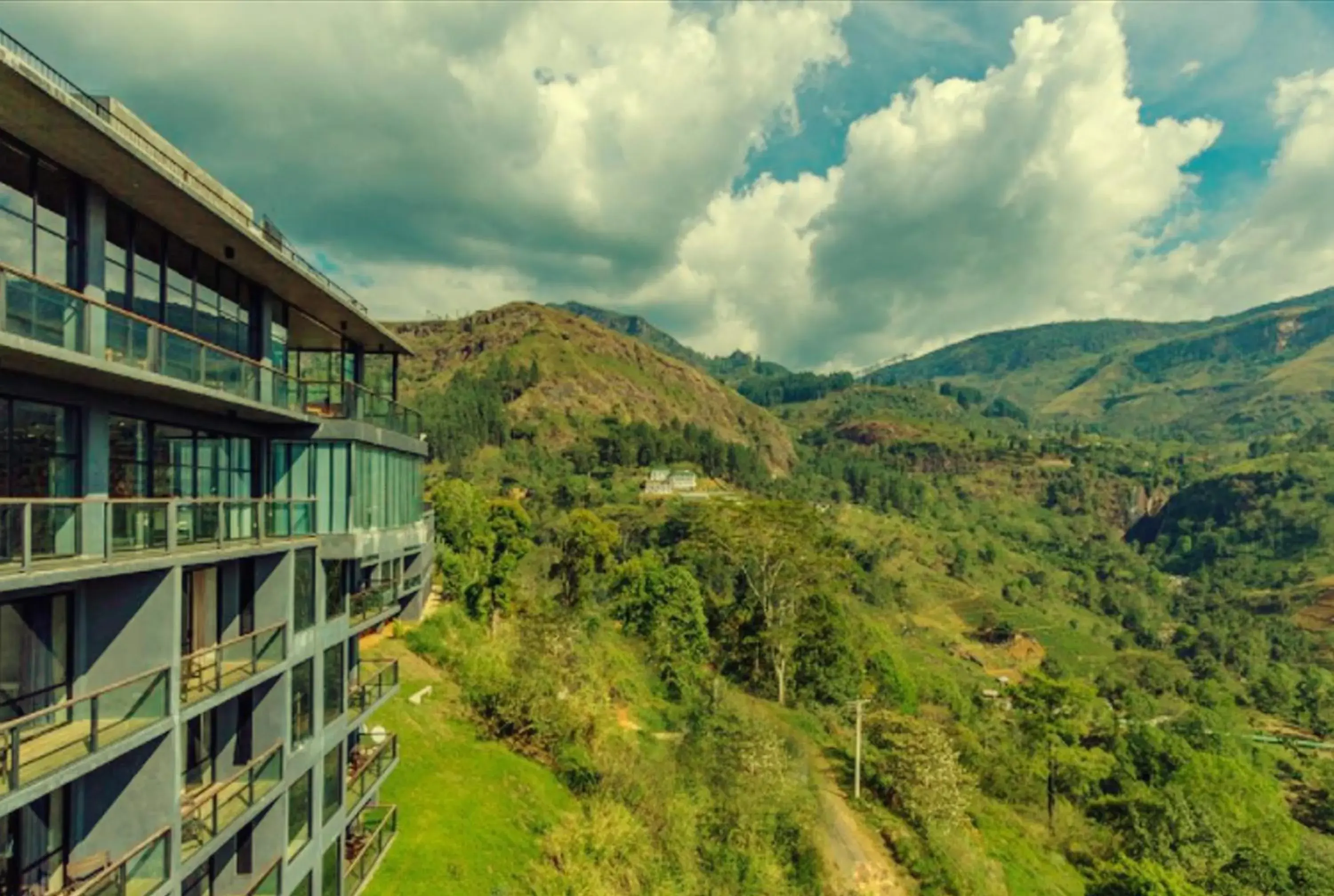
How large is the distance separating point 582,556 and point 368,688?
153ft

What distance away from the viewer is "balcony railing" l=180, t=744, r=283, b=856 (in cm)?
1422

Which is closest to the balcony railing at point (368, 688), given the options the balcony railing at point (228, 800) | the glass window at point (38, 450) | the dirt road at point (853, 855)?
the balcony railing at point (228, 800)

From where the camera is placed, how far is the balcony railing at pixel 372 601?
20.8 meters

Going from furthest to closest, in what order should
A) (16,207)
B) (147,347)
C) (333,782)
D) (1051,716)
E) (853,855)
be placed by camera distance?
1. (1051,716)
2. (853,855)
3. (333,782)
4. (147,347)
5. (16,207)

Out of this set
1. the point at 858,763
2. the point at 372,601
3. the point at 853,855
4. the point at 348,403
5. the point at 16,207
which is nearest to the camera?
the point at 16,207

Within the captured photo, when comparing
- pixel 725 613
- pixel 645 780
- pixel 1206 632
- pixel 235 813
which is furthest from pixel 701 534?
pixel 1206 632

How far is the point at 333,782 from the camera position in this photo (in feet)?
66.6

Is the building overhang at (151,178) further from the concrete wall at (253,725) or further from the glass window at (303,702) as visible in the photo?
the concrete wall at (253,725)

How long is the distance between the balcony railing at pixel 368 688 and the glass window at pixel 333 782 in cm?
120

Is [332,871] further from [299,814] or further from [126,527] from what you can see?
[126,527]

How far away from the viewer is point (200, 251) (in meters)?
17.0

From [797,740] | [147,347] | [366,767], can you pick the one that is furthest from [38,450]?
[797,740]

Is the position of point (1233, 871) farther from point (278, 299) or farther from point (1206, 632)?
point (1206, 632)

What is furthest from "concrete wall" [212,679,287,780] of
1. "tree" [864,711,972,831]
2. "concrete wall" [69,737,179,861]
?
"tree" [864,711,972,831]
